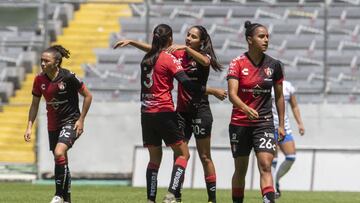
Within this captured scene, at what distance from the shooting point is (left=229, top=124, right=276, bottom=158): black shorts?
12.2 m

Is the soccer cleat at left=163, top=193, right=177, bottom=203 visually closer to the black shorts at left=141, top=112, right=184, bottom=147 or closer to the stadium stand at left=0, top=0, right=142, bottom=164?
the black shorts at left=141, top=112, right=184, bottom=147

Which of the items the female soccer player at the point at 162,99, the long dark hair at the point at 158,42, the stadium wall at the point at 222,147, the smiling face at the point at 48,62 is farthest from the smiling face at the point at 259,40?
the stadium wall at the point at 222,147

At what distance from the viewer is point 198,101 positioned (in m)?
13.9

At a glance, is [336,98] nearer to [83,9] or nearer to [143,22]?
[143,22]

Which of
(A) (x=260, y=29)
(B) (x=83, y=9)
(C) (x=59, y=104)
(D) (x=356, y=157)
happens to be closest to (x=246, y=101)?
(A) (x=260, y=29)

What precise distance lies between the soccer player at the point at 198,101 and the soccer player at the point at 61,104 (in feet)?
3.46

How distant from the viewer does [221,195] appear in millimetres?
17891

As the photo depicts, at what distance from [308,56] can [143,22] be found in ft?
13.1

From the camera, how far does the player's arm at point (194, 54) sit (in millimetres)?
12670

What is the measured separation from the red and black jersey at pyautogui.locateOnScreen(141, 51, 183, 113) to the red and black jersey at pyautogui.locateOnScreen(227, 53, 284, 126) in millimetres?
775

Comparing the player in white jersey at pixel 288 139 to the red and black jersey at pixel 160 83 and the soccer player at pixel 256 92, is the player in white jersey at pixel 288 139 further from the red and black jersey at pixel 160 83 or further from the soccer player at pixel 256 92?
the soccer player at pixel 256 92

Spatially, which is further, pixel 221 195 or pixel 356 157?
pixel 356 157

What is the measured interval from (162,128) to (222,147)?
31.4 feet

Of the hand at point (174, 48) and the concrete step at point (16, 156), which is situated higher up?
the hand at point (174, 48)
